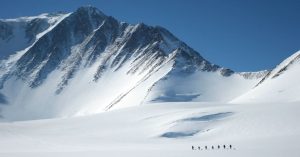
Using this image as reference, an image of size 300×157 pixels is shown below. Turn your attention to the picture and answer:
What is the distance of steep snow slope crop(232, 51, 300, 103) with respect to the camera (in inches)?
3720

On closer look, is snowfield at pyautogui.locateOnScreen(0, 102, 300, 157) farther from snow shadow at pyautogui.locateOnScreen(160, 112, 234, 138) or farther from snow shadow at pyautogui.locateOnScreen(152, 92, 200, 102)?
snow shadow at pyautogui.locateOnScreen(152, 92, 200, 102)

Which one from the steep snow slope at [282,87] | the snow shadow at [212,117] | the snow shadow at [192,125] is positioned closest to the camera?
the snow shadow at [192,125]

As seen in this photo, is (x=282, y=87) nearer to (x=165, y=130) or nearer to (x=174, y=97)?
(x=174, y=97)

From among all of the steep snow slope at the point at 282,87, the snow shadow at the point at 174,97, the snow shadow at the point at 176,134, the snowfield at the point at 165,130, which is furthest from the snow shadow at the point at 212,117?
the snow shadow at the point at 174,97

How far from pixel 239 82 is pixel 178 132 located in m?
104

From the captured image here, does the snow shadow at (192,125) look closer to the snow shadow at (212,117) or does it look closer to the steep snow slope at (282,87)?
the snow shadow at (212,117)

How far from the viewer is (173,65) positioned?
16175 cm

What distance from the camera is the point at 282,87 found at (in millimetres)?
102188

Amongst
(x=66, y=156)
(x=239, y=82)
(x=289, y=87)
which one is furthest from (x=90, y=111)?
(x=66, y=156)

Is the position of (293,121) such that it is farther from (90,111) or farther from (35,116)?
(35,116)

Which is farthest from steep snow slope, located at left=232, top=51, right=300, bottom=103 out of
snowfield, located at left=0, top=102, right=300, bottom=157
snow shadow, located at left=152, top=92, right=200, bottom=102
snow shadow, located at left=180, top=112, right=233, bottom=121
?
snow shadow, located at left=152, top=92, right=200, bottom=102

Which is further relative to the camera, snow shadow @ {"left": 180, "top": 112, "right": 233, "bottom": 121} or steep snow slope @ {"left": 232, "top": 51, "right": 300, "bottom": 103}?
steep snow slope @ {"left": 232, "top": 51, "right": 300, "bottom": 103}

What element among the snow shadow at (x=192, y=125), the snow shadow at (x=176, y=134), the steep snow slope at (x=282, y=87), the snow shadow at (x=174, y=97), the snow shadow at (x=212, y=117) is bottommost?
→ the snow shadow at (x=176, y=134)

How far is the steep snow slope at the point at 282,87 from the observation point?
9448cm
